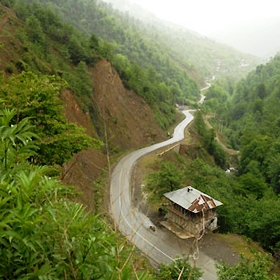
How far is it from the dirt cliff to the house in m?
7.92

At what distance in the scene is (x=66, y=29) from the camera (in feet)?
170

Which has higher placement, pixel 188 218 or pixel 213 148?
pixel 188 218

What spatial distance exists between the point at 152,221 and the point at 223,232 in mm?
5901

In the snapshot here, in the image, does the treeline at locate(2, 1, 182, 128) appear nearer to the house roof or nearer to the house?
the house roof

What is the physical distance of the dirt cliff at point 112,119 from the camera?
35188 mm

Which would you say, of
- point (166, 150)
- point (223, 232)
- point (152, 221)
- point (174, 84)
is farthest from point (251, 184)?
point (174, 84)

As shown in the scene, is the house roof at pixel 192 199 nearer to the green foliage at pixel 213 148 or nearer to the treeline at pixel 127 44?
the green foliage at pixel 213 148

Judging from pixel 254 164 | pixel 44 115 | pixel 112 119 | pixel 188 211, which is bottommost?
pixel 254 164

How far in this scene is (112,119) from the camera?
46.4m

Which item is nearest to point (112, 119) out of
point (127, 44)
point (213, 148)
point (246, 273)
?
point (213, 148)

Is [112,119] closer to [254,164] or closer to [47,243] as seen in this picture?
[254,164]

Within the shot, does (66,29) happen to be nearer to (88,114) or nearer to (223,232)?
(88,114)

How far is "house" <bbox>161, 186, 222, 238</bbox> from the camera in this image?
24078mm

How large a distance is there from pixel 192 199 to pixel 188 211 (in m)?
0.95
